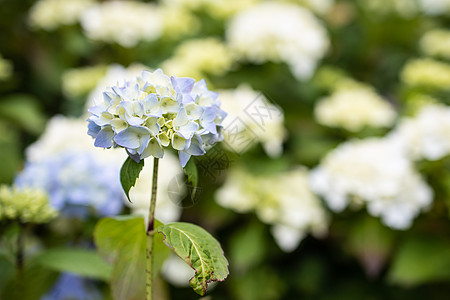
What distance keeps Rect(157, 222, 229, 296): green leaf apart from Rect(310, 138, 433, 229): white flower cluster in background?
0.66 meters

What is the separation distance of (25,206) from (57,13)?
1073mm

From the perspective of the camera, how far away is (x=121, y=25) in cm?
150

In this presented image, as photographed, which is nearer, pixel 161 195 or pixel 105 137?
pixel 105 137

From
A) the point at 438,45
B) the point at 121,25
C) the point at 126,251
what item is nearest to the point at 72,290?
the point at 126,251

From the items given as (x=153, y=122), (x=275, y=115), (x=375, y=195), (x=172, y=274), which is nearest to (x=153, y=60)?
(x=275, y=115)

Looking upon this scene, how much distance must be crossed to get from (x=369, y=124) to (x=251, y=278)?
1.88 feet

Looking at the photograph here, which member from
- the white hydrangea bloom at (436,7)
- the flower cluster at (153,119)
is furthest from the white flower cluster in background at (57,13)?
the white hydrangea bloom at (436,7)

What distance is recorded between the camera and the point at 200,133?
527mm

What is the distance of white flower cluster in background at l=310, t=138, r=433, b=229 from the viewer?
112cm

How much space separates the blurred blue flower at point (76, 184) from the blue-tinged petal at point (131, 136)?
45 centimetres

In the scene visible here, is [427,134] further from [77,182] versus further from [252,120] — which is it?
[77,182]

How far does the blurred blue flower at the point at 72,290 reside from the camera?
1.00 meters

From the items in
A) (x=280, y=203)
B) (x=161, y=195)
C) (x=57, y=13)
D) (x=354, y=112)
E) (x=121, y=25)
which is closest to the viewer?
(x=161, y=195)

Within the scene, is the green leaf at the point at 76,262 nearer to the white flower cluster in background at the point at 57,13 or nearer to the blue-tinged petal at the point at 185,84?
the blue-tinged petal at the point at 185,84
